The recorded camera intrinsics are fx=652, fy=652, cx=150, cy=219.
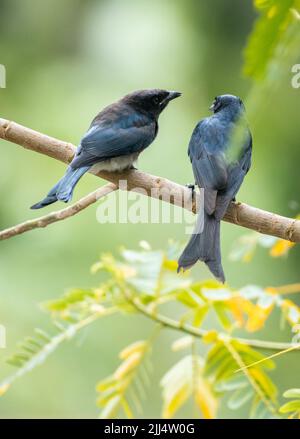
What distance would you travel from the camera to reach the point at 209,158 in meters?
2.02

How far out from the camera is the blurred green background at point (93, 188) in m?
3.50

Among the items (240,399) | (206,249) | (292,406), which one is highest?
(206,249)

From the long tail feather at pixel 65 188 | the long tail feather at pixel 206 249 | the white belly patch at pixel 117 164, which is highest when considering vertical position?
the white belly patch at pixel 117 164

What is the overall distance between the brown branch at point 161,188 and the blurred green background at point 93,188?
1.36 meters

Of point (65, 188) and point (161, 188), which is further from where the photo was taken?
point (65, 188)

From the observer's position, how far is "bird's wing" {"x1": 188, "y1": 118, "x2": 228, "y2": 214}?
1890mm

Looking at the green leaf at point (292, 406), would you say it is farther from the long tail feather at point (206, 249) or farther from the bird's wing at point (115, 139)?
the bird's wing at point (115, 139)

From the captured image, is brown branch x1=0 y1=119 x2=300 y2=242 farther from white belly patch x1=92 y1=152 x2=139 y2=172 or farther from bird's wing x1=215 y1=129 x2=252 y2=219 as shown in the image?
white belly patch x1=92 y1=152 x2=139 y2=172

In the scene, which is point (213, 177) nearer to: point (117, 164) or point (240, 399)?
point (117, 164)

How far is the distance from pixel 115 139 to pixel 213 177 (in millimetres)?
582

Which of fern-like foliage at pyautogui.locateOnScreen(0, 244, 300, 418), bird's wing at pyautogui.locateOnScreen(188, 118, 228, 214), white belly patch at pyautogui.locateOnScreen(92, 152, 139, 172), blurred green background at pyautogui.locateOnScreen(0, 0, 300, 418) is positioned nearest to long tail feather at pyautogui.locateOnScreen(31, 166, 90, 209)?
white belly patch at pyautogui.locateOnScreen(92, 152, 139, 172)

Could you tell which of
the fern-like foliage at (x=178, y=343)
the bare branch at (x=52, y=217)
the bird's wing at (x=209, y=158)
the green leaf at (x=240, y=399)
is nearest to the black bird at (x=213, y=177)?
the bird's wing at (x=209, y=158)

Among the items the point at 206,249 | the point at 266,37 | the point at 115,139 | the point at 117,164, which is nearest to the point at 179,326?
the point at 206,249

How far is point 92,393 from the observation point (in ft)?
13.9
